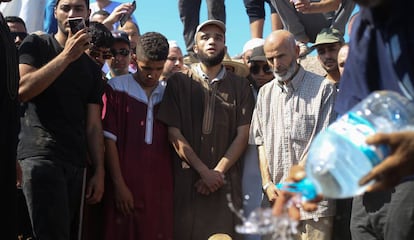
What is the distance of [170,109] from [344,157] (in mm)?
3207

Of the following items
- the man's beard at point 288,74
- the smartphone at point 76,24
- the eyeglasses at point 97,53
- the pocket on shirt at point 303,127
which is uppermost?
the smartphone at point 76,24

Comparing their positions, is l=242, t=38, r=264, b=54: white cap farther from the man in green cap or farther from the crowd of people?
the man in green cap

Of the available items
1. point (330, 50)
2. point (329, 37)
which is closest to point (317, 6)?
point (329, 37)

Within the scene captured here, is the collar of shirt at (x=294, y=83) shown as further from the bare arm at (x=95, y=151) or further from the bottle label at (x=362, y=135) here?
the bottle label at (x=362, y=135)

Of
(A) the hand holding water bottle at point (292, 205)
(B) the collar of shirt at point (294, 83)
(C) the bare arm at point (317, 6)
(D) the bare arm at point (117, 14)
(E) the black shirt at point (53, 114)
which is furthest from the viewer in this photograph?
(D) the bare arm at point (117, 14)

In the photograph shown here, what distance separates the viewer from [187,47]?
798cm

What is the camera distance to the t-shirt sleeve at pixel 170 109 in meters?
5.38

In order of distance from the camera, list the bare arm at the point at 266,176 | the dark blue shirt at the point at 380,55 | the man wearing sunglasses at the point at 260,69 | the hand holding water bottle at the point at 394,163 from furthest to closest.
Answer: the man wearing sunglasses at the point at 260,69 → the bare arm at the point at 266,176 → the dark blue shirt at the point at 380,55 → the hand holding water bottle at the point at 394,163

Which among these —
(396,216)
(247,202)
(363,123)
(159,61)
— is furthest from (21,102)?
(363,123)

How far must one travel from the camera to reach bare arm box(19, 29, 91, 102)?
459cm

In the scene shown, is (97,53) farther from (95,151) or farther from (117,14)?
(117,14)

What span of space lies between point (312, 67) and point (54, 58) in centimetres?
309

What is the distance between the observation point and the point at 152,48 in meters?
5.43

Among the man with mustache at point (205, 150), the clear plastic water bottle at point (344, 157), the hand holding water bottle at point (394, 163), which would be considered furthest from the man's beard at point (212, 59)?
the hand holding water bottle at point (394, 163)
